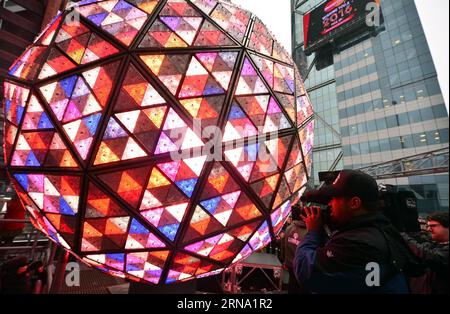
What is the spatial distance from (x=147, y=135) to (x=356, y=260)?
2.12 meters

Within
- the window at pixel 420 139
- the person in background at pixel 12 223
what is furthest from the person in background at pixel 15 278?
the window at pixel 420 139

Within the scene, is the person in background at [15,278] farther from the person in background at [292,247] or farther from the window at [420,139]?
the window at [420,139]

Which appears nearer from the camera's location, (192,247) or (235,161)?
(235,161)

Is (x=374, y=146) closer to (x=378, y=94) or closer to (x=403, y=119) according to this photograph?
(x=403, y=119)

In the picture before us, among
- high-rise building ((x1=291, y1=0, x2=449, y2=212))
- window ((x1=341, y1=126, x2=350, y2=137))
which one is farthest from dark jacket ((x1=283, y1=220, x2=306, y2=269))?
window ((x1=341, y1=126, x2=350, y2=137))

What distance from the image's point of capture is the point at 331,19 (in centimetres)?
4153

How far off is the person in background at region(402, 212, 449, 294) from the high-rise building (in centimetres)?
2554

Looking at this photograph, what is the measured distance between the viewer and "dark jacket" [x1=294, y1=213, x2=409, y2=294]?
1.54 meters

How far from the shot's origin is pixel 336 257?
160 centimetres
